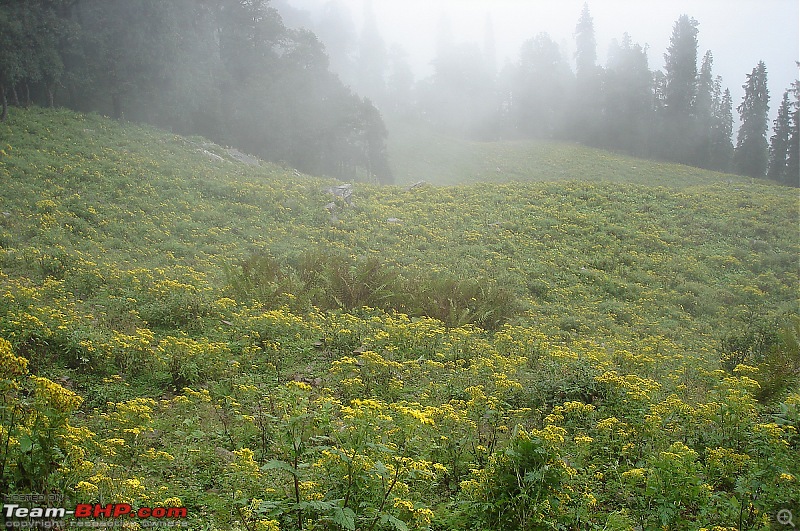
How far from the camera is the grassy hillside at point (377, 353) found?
3668 millimetres

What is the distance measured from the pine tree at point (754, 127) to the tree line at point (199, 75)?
114 ft

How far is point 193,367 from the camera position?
6.41m

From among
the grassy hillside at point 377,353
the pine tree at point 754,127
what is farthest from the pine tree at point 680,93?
the grassy hillside at point 377,353

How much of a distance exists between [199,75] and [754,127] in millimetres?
49184

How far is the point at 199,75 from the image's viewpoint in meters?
30.6

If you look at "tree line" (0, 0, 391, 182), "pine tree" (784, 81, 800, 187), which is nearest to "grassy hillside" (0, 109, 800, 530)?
"tree line" (0, 0, 391, 182)

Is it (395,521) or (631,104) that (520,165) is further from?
(395,521)

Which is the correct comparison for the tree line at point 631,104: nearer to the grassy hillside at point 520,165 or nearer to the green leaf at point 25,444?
the grassy hillside at point 520,165

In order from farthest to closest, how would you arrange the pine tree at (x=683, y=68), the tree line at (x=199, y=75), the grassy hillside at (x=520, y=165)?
the pine tree at (x=683, y=68) → the grassy hillside at (x=520, y=165) → the tree line at (x=199, y=75)

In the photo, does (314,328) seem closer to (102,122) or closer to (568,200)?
(568,200)

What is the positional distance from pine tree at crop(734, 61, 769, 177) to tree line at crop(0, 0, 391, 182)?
114 feet

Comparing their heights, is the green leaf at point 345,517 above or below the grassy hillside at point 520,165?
below

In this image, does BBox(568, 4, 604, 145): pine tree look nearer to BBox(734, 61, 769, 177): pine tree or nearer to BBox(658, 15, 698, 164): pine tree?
BBox(658, 15, 698, 164): pine tree

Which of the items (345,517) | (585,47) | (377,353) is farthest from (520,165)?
(345,517)
